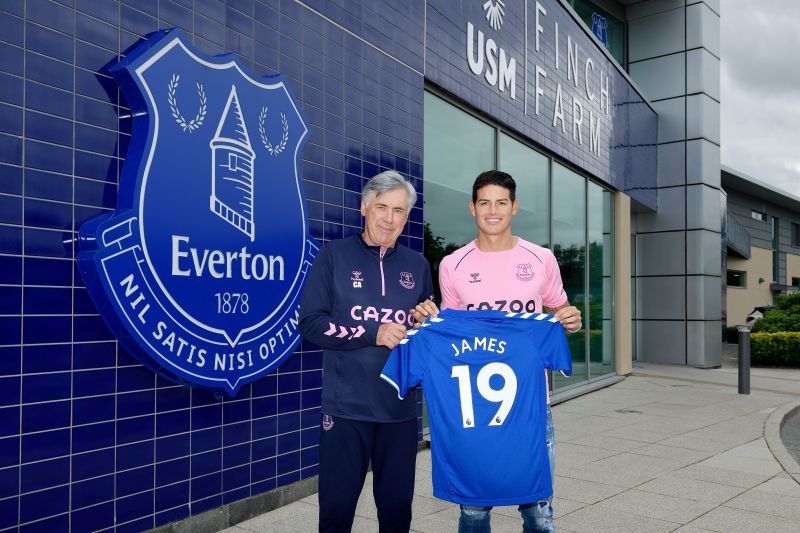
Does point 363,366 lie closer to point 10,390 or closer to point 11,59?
point 10,390

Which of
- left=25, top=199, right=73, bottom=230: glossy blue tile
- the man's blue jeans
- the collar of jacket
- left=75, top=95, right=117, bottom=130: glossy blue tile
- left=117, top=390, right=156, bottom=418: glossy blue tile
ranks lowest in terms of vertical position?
the man's blue jeans

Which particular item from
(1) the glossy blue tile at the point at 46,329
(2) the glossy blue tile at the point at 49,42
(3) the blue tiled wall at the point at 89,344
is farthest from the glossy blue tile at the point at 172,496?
(2) the glossy blue tile at the point at 49,42

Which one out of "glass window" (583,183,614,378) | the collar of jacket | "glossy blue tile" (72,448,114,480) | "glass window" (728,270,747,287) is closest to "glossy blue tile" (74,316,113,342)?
"glossy blue tile" (72,448,114,480)

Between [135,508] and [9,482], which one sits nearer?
[9,482]

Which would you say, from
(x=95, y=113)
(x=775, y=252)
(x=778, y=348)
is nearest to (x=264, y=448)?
(x=95, y=113)

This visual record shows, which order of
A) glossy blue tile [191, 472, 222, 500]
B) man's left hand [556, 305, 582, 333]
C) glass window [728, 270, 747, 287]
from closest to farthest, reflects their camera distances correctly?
man's left hand [556, 305, 582, 333], glossy blue tile [191, 472, 222, 500], glass window [728, 270, 747, 287]

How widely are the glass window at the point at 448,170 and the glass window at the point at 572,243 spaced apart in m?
2.89

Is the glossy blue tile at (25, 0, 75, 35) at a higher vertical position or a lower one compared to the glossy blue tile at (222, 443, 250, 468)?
higher

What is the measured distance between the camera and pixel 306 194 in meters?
5.07

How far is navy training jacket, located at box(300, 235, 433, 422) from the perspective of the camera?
2.82 m

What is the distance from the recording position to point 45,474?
131 inches

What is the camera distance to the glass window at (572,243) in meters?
10.8

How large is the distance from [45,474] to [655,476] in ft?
14.8

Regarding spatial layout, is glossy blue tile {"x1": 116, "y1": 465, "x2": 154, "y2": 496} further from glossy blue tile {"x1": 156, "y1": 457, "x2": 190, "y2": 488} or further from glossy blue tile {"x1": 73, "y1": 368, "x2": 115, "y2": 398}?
glossy blue tile {"x1": 73, "y1": 368, "x2": 115, "y2": 398}
